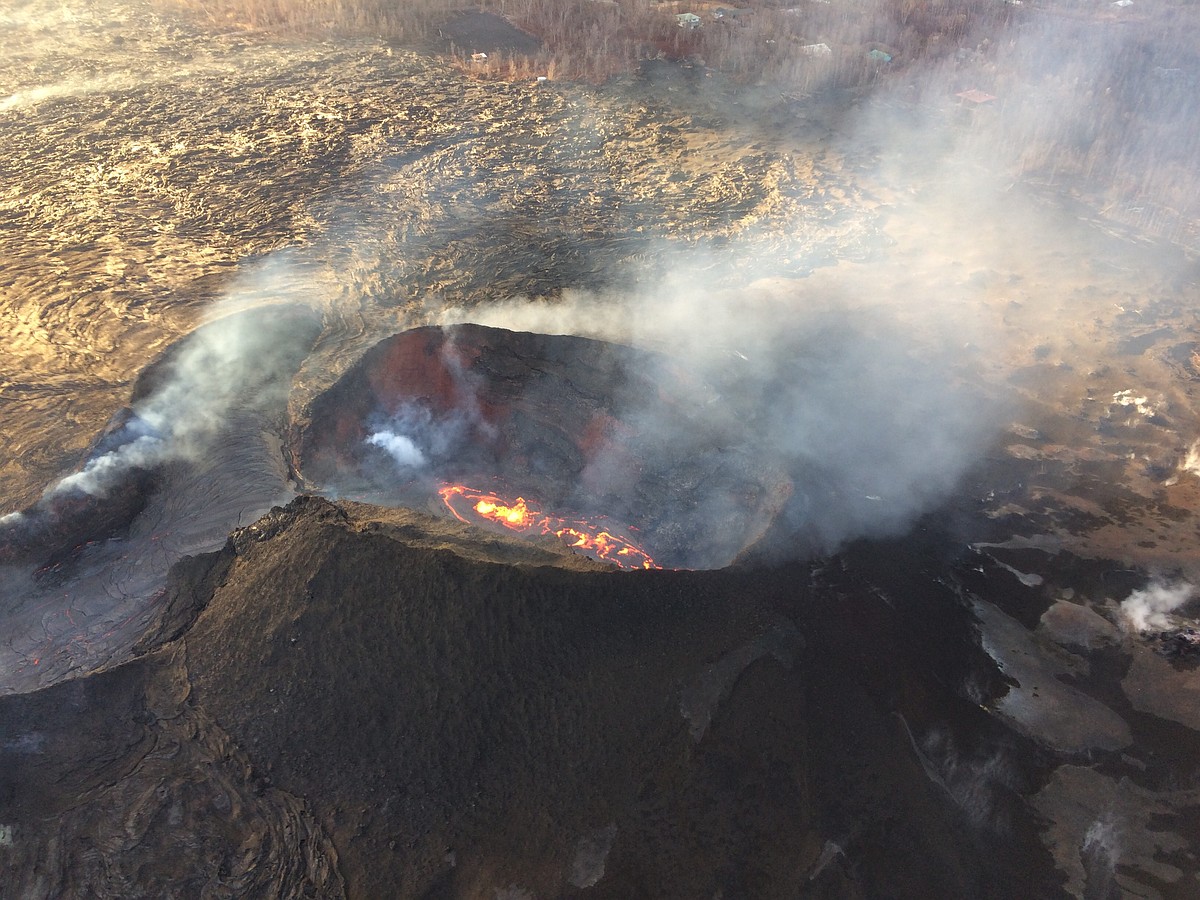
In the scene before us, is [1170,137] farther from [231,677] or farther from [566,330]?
[231,677]

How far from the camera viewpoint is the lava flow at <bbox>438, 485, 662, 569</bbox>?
13.6 meters

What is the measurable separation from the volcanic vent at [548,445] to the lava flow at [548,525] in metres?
0.03

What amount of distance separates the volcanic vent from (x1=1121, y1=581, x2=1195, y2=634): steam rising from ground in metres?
5.78

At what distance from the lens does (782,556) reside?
11.9m

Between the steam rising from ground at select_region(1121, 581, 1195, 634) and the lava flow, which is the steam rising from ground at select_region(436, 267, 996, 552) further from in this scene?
the steam rising from ground at select_region(1121, 581, 1195, 634)

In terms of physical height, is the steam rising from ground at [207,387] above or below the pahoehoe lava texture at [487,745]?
above

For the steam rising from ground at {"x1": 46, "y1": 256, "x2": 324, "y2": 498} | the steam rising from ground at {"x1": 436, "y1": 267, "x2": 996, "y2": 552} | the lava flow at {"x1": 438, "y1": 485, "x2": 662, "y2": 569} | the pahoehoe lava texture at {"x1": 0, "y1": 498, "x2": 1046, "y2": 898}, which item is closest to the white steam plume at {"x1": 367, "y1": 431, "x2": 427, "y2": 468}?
the lava flow at {"x1": 438, "y1": 485, "x2": 662, "y2": 569}

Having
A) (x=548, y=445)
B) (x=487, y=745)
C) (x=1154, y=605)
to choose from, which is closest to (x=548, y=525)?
(x=548, y=445)

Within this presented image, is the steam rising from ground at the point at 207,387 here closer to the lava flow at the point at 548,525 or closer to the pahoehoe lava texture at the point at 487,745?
the pahoehoe lava texture at the point at 487,745

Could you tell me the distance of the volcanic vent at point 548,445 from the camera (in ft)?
45.9

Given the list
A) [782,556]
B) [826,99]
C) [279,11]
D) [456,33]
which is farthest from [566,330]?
[279,11]

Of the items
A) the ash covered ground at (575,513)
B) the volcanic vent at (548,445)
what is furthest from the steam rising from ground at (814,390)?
the volcanic vent at (548,445)

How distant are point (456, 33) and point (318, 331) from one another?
22351mm

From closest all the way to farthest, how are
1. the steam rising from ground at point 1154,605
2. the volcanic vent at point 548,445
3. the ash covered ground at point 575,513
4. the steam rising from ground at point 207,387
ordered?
the ash covered ground at point 575,513
the steam rising from ground at point 1154,605
the steam rising from ground at point 207,387
the volcanic vent at point 548,445
